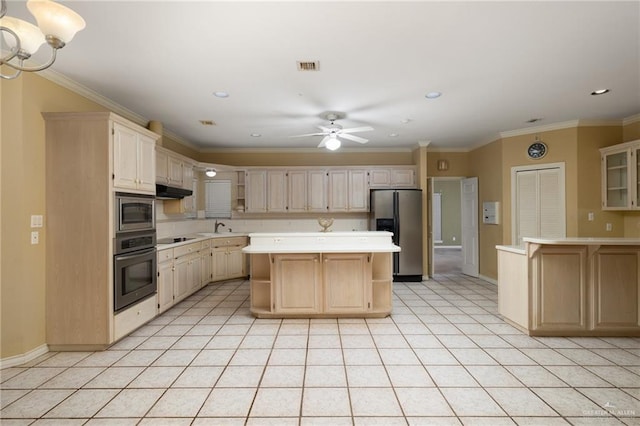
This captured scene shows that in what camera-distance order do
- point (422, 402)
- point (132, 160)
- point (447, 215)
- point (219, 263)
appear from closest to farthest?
point (422, 402), point (132, 160), point (219, 263), point (447, 215)

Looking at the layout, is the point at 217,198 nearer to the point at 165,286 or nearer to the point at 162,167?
the point at 162,167

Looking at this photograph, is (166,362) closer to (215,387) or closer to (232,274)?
(215,387)

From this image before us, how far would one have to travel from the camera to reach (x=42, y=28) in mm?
1359

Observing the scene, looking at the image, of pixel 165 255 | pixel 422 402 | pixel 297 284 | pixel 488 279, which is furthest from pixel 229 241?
pixel 488 279

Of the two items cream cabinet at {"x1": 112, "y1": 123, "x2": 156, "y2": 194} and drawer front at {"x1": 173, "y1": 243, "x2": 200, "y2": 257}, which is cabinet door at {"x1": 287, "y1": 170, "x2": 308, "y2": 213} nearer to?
drawer front at {"x1": 173, "y1": 243, "x2": 200, "y2": 257}

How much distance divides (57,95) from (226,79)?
67.2 inches

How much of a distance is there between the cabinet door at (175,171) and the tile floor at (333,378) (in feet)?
7.24

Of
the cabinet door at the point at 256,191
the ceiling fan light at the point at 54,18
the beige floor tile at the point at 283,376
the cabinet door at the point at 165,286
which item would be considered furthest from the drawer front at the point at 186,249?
the ceiling fan light at the point at 54,18

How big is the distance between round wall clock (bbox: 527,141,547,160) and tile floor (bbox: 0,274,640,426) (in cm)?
300

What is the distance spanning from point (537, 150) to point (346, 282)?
4.04 meters

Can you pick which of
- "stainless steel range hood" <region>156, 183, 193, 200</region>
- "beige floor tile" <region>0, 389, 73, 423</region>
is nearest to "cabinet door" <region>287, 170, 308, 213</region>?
"stainless steel range hood" <region>156, 183, 193, 200</region>

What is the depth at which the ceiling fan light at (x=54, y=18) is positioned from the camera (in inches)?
51.9

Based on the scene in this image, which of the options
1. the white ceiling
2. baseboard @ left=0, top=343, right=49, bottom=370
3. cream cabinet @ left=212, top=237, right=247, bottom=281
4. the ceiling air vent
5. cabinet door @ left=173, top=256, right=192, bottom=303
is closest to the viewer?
the white ceiling

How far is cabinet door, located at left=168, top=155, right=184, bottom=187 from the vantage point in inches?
186
